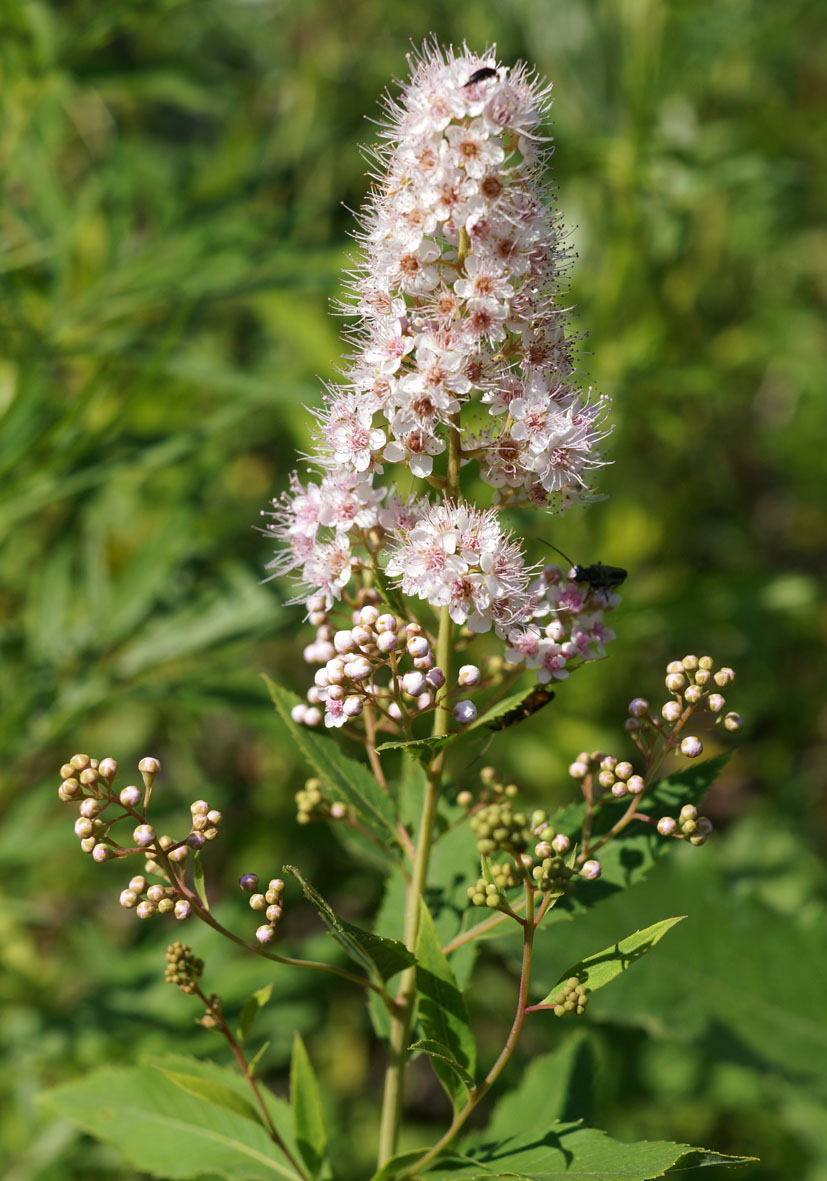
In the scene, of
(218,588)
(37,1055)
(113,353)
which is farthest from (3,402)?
(37,1055)

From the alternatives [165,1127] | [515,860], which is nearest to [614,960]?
[515,860]

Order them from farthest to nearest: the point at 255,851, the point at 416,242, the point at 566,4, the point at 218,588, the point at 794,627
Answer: the point at 794,627 < the point at 566,4 < the point at 255,851 < the point at 218,588 < the point at 416,242

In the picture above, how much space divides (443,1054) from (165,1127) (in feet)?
2.46

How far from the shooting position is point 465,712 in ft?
4.85

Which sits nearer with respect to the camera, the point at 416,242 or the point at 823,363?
the point at 416,242

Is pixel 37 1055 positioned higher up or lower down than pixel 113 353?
lower down

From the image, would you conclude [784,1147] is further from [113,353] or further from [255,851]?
[113,353]

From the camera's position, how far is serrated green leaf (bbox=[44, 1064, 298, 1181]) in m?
1.70

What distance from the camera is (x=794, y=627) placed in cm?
520

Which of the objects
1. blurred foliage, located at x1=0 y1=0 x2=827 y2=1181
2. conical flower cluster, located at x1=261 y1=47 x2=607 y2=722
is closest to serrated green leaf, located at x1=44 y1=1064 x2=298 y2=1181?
blurred foliage, located at x1=0 y1=0 x2=827 y2=1181

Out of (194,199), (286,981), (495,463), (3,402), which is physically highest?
(194,199)

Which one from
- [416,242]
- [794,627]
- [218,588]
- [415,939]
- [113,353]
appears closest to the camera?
[416,242]

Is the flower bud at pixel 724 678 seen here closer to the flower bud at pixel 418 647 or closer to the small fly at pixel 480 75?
the flower bud at pixel 418 647

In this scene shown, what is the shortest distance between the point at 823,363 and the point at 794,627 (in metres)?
1.42
